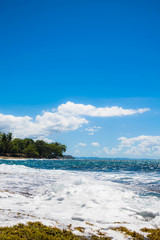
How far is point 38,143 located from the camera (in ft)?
589

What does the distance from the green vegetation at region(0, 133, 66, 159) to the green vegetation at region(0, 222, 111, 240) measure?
442 feet

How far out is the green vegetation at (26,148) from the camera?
433 ft

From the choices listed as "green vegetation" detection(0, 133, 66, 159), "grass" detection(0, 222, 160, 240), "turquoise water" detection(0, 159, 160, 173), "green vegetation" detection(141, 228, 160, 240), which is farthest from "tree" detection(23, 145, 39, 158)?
"green vegetation" detection(141, 228, 160, 240)

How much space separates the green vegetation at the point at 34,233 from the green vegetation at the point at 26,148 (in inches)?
5307

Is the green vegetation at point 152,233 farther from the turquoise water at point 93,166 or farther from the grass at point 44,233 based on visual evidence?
the turquoise water at point 93,166

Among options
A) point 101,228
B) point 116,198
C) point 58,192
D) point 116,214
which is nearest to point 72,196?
point 58,192

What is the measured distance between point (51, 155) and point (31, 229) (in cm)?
18789

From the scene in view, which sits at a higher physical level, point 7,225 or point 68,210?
point 7,225

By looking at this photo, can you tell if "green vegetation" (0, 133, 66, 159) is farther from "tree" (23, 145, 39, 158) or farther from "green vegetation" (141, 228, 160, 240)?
"green vegetation" (141, 228, 160, 240)

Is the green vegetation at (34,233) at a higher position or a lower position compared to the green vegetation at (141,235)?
higher

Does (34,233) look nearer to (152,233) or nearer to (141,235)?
(141,235)

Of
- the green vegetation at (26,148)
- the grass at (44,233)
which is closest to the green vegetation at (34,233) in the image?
the grass at (44,233)

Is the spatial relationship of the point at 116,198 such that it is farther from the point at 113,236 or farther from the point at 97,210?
the point at 113,236

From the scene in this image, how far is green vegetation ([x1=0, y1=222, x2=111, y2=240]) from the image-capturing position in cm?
474
